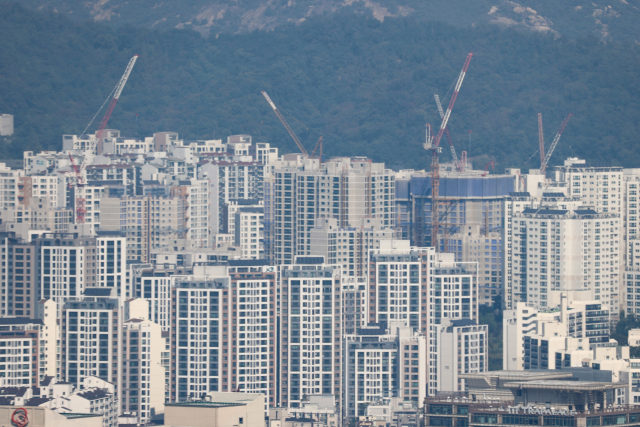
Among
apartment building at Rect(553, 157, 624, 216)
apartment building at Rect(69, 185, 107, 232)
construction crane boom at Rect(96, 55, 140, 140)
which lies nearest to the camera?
apartment building at Rect(69, 185, 107, 232)

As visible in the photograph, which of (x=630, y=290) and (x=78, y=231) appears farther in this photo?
(x=630, y=290)

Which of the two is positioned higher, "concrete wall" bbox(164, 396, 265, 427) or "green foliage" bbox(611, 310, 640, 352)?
"green foliage" bbox(611, 310, 640, 352)

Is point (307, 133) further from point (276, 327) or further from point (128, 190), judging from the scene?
point (276, 327)

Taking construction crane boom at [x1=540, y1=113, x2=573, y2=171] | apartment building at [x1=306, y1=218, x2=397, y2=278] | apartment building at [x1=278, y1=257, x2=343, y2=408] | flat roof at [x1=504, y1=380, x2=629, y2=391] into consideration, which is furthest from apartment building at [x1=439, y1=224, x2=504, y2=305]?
flat roof at [x1=504, y1=380, x2=629, y2=391]

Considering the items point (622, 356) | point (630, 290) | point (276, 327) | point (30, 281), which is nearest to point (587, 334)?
point (622, 356)

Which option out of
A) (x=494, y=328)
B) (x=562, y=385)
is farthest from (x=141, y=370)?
(x=562, y=385)

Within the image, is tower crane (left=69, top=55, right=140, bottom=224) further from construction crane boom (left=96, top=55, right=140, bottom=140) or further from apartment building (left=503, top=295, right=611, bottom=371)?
apartment building (left=503, top=295, right=611, bottom=371)

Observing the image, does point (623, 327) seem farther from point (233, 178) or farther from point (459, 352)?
point (233, 178)
